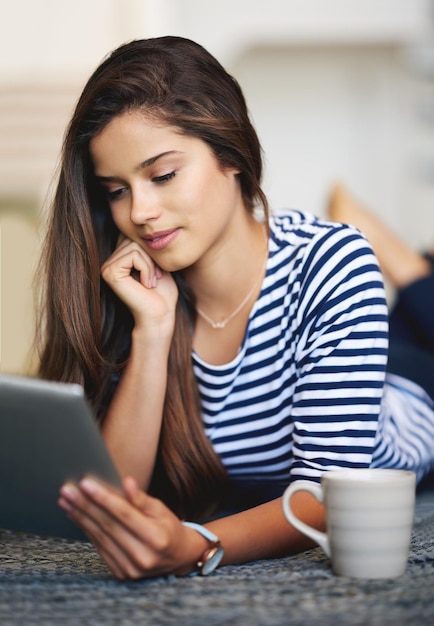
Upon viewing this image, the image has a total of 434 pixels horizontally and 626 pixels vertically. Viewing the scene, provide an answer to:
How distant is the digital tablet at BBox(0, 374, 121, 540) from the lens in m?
0.84

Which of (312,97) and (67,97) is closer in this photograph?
(67,97)

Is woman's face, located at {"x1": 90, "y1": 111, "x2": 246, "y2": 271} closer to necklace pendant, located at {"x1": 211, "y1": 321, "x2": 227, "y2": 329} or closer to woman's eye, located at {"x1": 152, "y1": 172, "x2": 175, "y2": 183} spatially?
woman's eye, located at {"x1": 152, "y1": 172, "x2": 175, "y2": 183}

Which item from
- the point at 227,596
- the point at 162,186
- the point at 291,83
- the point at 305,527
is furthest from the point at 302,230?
the point at 291,83

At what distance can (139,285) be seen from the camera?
1.37 metres

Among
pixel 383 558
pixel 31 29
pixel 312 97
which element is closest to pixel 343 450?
pixel 383 558

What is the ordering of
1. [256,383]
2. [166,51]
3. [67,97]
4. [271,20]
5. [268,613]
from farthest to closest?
[271,20] → [67,97] → [256,383] → [166,51] → [268,613]

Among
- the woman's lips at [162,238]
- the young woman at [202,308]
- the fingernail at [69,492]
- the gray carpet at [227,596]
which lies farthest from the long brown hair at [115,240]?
the fingernail at [69,492]

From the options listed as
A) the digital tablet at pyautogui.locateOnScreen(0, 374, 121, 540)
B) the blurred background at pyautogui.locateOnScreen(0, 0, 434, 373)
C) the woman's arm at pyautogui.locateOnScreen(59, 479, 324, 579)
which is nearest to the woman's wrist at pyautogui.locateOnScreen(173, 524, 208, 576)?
the woman's arm at pyautogui.locateOnScreen(59, 479, 324, 579)

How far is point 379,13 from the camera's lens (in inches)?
147

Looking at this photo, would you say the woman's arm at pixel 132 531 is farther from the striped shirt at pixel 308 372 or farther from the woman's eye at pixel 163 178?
the woman's eye at pixel 163 178

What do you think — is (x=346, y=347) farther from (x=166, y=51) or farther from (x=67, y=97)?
(x=67, y=97)

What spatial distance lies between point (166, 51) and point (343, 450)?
1.97ft

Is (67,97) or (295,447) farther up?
(67,97)

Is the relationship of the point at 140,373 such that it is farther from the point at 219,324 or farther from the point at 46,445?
the point at 46,445
